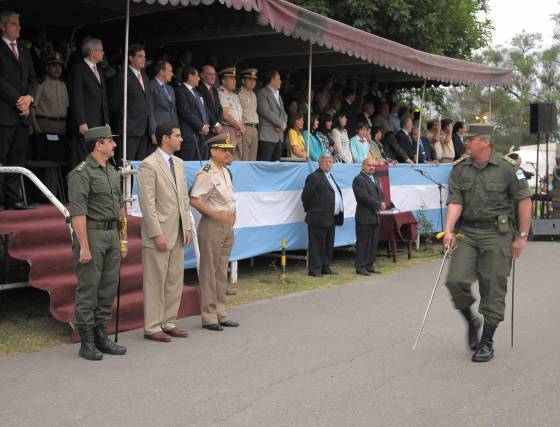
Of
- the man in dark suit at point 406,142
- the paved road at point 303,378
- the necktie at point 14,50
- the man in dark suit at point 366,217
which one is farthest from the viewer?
the man in dark suit at point 406,142

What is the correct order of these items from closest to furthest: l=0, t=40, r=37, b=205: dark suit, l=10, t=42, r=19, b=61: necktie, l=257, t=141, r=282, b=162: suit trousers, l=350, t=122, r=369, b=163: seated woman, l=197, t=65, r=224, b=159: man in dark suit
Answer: l=0, t=40, r=37, b=205: dark suit → l=10, t=42, r=19, b=61: necktie → l=197, t=65, r=224, b=159: man in dark suit → l=257, t=141, r=282, b=162: suit trousers → l=350, t=122, r=369, b=163: seated woman

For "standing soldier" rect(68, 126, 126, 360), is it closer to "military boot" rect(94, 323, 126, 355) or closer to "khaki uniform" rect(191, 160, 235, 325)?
"military boot" rect(94, 323, 126, 355)

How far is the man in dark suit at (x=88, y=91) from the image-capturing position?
888 centimetres

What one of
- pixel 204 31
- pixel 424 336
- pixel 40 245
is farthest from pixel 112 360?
pixel 204 31

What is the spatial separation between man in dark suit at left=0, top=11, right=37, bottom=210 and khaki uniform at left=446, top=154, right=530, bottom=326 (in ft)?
14.9

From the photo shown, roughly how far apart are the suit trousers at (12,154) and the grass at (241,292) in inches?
48.0

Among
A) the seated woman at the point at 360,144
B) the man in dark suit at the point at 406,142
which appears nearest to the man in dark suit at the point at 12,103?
the seated woman at the point at 360,144

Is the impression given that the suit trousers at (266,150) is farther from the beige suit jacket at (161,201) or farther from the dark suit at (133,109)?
the beige suit jacket at (161,201)

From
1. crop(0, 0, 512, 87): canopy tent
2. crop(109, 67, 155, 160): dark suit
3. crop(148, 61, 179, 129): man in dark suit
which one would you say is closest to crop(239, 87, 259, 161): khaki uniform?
crop(0, 0, 512, 87): canopy tent

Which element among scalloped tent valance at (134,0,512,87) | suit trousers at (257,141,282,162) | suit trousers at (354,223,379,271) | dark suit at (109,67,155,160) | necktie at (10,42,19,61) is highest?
scalloped tent valance at (134,0,512,87)

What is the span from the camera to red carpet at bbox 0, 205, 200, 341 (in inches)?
285

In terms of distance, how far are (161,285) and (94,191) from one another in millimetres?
1244

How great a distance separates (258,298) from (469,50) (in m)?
14.4

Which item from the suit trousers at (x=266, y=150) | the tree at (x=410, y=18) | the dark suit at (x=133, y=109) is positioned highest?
the tree at (x=410, y=18)
